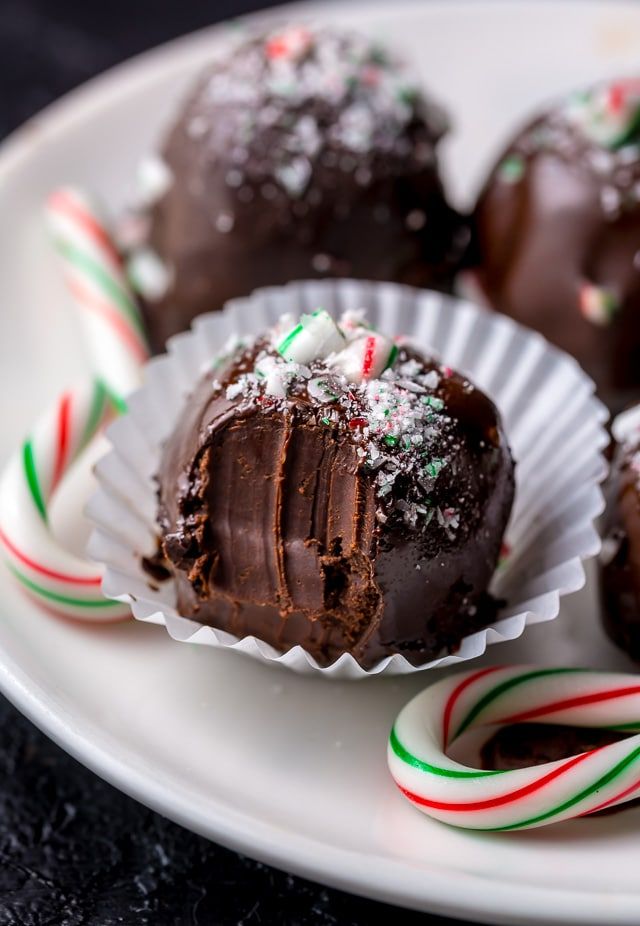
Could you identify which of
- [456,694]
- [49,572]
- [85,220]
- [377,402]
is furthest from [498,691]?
[85,220]

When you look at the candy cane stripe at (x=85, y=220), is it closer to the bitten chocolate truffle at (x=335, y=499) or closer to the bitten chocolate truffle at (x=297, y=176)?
the bitten chocolate truffle at (x=297, y=176)

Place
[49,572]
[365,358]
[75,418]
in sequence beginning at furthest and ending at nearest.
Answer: [75,418] < [49,572] < [365,358]

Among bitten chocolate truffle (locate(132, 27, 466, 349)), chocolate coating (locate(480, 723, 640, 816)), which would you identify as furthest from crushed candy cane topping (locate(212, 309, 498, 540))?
bitten chocolate truffle (locate(132, 27, 466, 349))

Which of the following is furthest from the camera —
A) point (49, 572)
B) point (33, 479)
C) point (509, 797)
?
point (33, 479)

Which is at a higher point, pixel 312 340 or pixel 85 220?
pixel 312 340

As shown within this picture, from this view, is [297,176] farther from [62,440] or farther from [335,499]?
[335,499]

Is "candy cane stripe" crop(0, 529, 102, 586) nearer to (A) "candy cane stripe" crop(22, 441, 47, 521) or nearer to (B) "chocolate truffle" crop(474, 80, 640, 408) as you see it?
(A) "candy cane stripe" crop(22, 441, 47, 521)

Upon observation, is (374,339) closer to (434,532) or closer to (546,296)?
(434,532)

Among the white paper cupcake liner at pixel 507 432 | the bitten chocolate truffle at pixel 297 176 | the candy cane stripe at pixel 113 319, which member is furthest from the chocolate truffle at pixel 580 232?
the candy cane stripe at pixel 113 319
